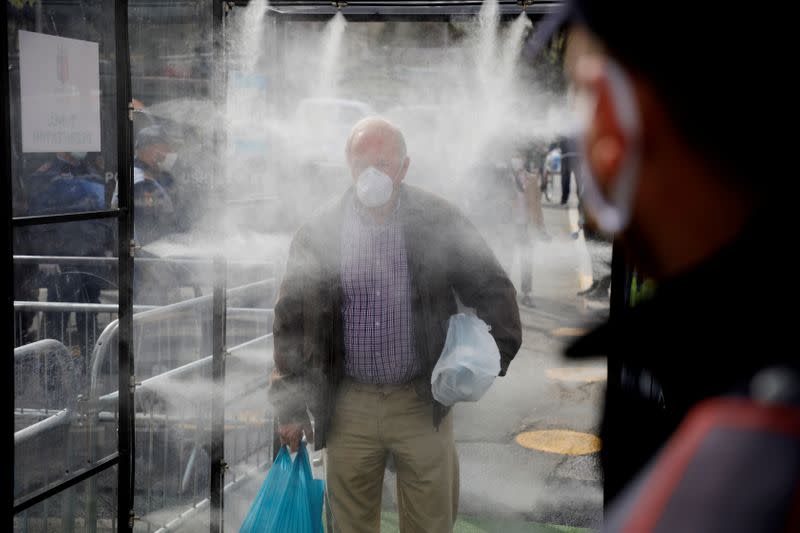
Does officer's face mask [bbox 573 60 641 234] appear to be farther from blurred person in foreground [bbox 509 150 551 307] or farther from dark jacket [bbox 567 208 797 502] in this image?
blurred person in foreground [bbox 509 150 551 307]

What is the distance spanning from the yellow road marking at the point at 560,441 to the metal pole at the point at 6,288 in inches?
160

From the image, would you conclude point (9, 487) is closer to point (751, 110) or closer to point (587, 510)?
point (751, 110)

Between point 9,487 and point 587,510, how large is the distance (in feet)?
10.9

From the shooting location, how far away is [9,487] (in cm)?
302

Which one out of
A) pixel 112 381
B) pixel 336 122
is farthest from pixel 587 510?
pixel 336 122

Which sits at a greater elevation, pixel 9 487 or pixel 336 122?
pixel 336 122

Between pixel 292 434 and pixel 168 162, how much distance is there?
226 centimetres

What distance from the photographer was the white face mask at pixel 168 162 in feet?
17.6

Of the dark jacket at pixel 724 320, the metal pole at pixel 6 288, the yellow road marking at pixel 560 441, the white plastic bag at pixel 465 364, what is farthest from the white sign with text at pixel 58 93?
the yellow road marking at pixel 560 441

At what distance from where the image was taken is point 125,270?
3684 mm

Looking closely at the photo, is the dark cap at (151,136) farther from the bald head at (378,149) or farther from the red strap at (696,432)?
the red strap at (696,432)

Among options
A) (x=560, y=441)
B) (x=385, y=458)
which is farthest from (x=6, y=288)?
(x=560, y=441)

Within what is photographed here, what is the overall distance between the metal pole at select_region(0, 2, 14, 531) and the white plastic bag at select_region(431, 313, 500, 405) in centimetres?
144

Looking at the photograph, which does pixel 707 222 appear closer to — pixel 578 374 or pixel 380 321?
pixel 380 321
